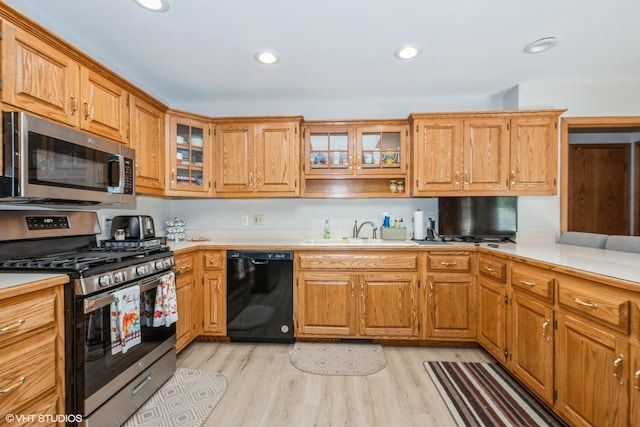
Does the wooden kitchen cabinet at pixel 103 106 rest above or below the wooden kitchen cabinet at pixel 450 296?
above

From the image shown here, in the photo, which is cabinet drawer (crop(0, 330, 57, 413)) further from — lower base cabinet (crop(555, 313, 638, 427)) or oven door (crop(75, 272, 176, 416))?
lower base cabinet (crop(555, 313, 638, 427))

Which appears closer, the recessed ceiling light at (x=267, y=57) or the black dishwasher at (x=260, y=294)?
the recessed ceiling light at (x=267, y=57)

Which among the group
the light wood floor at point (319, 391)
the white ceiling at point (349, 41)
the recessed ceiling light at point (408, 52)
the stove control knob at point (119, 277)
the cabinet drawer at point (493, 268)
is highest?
the white ceiling at point (349, 41)

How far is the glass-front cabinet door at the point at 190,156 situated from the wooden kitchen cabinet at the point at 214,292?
68cm

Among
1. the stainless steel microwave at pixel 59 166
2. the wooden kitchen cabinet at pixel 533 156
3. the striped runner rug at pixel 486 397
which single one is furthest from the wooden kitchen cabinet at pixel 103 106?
the wooden kitchen cabinet at pixel 533 156

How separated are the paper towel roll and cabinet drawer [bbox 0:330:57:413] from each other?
2.77m

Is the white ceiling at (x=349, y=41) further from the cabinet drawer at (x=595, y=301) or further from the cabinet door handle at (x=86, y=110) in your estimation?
the cabinet drawer at (x=595, y=301)

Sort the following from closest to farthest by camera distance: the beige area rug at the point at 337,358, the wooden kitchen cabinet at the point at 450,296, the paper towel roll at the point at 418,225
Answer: the beige area rug at the point at 337,358 < the wooden kitchen cabinet at the point at 450,296 < the paper towel roll at the point at 418,225

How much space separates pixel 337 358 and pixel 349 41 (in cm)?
245

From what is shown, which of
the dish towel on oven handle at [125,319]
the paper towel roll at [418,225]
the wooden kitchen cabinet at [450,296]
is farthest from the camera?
the paper towel roll at [418,225]

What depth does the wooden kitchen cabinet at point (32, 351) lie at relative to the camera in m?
1.04

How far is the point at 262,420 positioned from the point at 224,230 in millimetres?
1969

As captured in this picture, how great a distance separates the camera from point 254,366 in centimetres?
217

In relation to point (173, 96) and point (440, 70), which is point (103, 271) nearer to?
point (173, 96)
